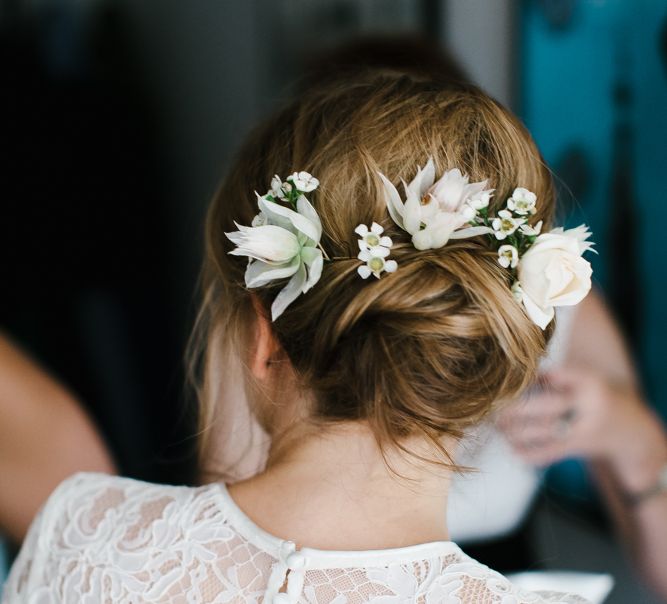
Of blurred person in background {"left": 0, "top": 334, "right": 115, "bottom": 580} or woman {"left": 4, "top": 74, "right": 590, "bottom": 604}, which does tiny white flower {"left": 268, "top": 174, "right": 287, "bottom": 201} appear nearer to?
woman {"left": 4, "top": 74, "right": 590, "bottom": 604}

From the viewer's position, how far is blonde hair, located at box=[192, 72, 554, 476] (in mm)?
688

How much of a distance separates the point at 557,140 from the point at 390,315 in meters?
1.06

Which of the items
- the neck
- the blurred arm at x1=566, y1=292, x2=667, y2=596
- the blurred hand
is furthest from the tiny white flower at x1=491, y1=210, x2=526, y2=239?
the blurred arm at x1=566, y1=292, x2=667, y2=596

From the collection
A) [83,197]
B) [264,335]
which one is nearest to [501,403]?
[264,335]

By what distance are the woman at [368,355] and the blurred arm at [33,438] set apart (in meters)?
0.27

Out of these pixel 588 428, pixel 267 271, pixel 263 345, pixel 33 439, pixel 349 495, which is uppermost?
pixel 267 271

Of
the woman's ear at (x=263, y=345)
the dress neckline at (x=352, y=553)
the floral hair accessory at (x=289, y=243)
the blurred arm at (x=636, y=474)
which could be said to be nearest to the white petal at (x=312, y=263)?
the floral hair accessory at (x=289, y=243)

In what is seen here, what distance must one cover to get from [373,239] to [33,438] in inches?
25.8

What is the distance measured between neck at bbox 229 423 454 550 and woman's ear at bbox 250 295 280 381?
0.29 feet

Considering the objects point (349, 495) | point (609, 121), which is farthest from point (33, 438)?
point (609, 121)

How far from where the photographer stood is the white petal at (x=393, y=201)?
69 cm

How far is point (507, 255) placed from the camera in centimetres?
71

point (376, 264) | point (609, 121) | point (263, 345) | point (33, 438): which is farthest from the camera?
point (609, 121)

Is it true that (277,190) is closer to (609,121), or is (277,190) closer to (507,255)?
(507,255)
